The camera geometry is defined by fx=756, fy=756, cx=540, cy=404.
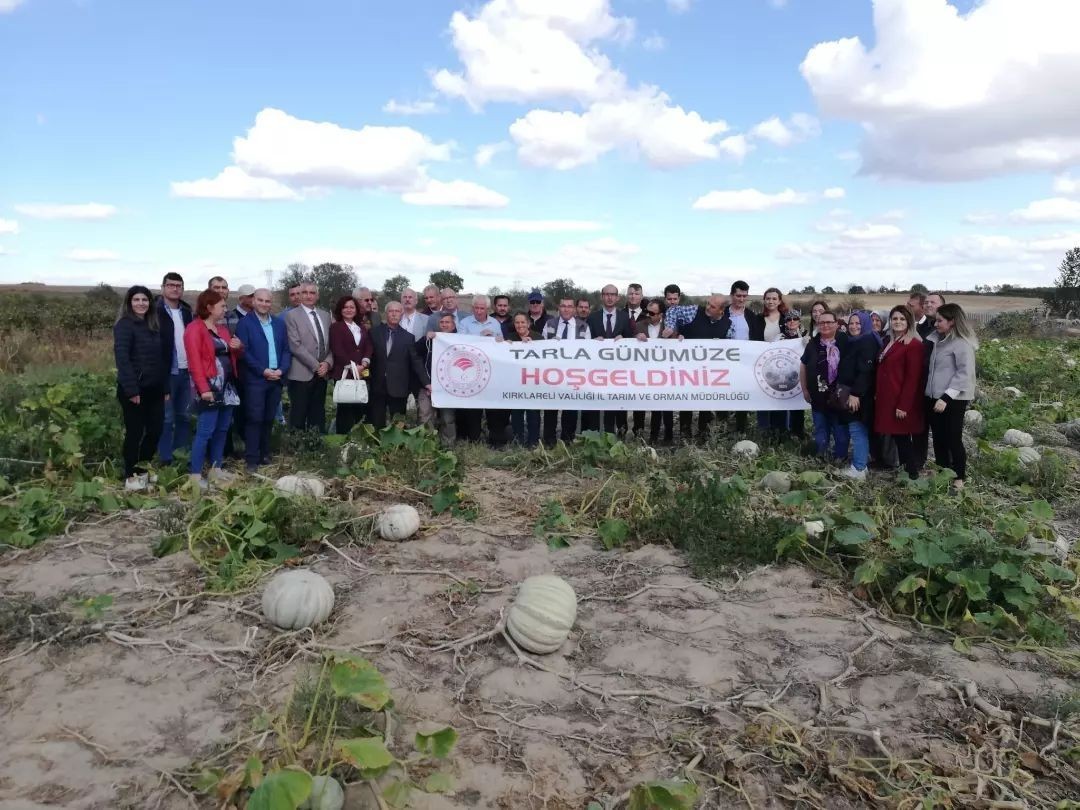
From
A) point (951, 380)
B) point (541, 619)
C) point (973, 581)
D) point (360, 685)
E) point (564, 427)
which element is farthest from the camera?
point (564, 427)

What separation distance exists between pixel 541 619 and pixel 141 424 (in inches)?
188

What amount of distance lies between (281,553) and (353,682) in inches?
93.6

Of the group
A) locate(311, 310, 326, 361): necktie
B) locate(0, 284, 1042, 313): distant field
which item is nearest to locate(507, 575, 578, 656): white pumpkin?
locate(311, 310, 326, 361): necktie

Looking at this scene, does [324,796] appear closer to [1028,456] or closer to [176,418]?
[176,418]

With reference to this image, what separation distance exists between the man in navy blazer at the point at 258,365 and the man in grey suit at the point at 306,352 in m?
0.20

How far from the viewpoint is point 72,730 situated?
11.0 ft

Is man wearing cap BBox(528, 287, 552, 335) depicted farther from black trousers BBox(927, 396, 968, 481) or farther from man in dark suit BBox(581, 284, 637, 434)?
black trousers BBox(927, 396, 968, 481)

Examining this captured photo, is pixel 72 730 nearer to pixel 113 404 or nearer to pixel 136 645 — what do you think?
pixel 136 645

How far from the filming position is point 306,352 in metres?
7.57

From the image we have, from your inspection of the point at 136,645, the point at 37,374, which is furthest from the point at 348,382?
the point at 37,374

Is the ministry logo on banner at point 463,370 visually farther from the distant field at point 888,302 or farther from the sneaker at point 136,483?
the distant field at point 888,302

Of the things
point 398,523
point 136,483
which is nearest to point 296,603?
A: point 398,523

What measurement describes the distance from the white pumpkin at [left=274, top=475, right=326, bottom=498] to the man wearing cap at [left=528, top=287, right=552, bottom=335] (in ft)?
11.9

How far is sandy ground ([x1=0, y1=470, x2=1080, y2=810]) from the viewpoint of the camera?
3137 millimetres
